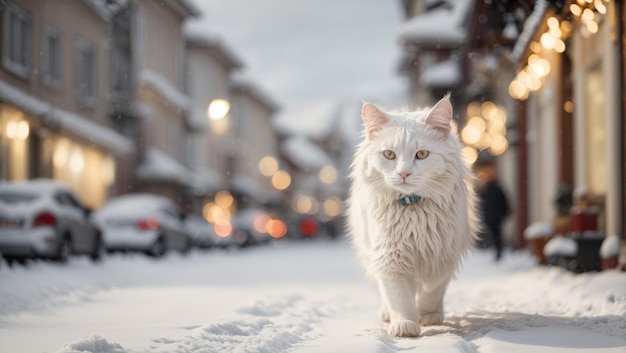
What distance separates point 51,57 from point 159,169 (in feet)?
46.6

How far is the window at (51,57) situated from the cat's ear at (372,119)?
2067 cm

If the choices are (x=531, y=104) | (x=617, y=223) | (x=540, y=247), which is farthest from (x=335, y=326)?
(x=531, y=104)

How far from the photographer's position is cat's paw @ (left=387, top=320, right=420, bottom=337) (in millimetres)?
6957

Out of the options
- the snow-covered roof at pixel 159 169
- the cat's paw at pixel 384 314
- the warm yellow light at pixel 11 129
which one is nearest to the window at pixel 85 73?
the warm yellow light at pixel 11 129

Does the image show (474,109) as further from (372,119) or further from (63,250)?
(372,119)

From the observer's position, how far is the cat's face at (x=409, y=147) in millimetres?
7008

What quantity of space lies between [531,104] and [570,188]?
8.78 metres

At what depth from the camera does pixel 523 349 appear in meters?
6.20

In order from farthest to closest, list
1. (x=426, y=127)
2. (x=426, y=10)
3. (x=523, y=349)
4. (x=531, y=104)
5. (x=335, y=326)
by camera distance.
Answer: (x=426, y=10) < (x=531, y=104) < (x=335, y=326) < (x=426, y=127) < (x=523, y=349)

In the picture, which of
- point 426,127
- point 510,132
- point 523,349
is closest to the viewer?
point 523,349

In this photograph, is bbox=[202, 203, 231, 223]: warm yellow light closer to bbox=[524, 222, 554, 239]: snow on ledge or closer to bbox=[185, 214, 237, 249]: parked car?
bbox=[185, 214, 237, 249]: parked car

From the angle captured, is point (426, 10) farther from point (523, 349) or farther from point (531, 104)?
point (523, 349)

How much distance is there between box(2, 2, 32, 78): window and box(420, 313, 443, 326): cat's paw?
17472mm

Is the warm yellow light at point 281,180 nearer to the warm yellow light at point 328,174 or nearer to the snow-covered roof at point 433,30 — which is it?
the warm yellow light at point 328,174
